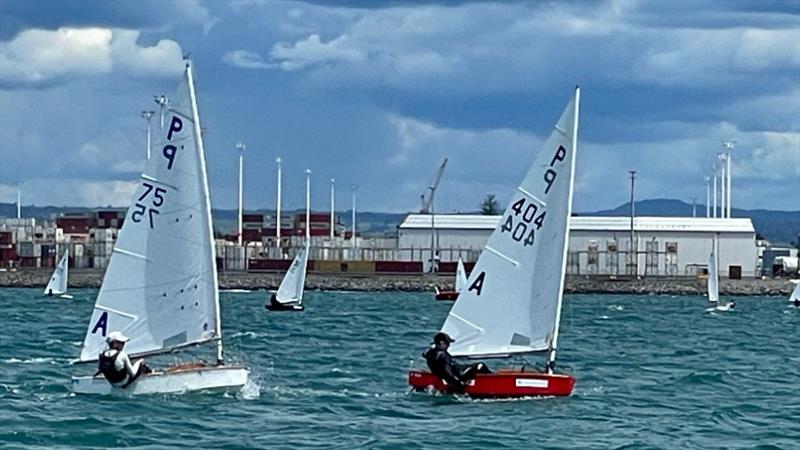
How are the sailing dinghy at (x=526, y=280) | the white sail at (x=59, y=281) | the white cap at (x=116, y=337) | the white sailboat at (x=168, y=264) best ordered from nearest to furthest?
the white cap at (x=116, y=337) < the white sailboat at (x=168, y=264) < the sailing dinghy at (x=526, y=280) < the white sail at (x=59, y=281)

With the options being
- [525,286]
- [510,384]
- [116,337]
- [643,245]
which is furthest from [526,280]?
[643,245]

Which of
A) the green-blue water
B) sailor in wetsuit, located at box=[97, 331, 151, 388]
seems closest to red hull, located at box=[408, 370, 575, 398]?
the green-blue water

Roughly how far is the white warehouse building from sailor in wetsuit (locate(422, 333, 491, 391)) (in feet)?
342

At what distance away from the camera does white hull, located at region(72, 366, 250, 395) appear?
27859 mm

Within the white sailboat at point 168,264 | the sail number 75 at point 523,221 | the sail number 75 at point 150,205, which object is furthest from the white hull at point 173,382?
the sail number 75 at point 523,221

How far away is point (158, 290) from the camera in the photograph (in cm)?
2942

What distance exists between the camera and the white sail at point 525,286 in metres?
30.8

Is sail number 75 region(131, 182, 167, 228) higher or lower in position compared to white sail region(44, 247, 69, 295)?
higher

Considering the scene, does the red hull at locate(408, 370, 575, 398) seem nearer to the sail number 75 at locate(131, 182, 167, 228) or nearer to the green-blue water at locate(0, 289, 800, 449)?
the green-blue water at locate(0, 289, 800, 449)

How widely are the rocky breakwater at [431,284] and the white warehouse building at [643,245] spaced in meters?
2.65

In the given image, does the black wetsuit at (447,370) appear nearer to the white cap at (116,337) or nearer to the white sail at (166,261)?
the white sail at (166,261)

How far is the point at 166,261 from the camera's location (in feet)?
96.8

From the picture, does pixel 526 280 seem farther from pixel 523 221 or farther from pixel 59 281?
pixel 59 281

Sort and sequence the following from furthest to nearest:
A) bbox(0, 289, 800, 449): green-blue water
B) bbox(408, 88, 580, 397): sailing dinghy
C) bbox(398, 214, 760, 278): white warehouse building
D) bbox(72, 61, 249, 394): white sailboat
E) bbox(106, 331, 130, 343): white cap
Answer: bbox(398, 214, 760, 278): white warehouse building < bbox(408, 88, 580, 397): sailing dinghy < bbox(72, 61, 249, 394): white sailboat < bbox(106, 331, 130, 343): white cap < bbox(0, 289, 800, 449): green-blue water
